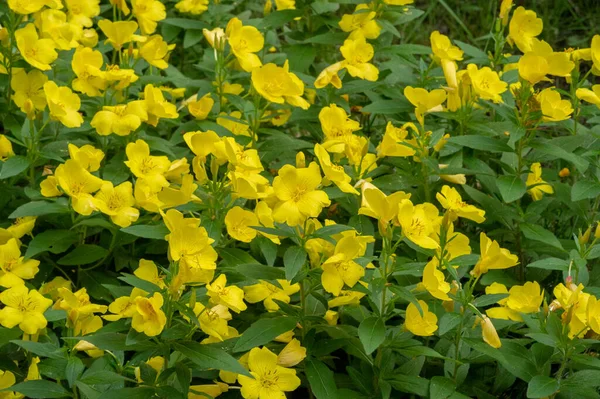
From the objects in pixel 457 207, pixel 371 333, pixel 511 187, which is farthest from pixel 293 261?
pixel 511 187

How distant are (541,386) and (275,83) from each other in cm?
111

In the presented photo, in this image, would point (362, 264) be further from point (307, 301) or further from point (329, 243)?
point (307, 301)

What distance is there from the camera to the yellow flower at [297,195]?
2.00 meters

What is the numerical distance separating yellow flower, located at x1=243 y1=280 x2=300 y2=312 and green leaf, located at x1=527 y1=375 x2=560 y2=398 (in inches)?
22.4

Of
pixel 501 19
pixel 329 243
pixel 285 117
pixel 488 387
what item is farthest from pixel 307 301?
pixel 501 19

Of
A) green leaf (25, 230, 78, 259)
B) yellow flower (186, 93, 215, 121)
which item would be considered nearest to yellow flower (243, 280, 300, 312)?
green leaf (25, 230, 78, 259)

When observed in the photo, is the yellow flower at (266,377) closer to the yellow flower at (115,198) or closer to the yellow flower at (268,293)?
the yellow flower at (268,293)

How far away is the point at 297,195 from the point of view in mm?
2033

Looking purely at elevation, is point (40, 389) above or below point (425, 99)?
below

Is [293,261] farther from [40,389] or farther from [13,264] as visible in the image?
[13,264]

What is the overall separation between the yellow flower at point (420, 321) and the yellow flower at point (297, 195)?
0.99ft

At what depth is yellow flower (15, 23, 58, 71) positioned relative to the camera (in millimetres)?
2578

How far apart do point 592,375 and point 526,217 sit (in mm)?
639

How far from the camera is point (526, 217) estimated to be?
265 centimetres
